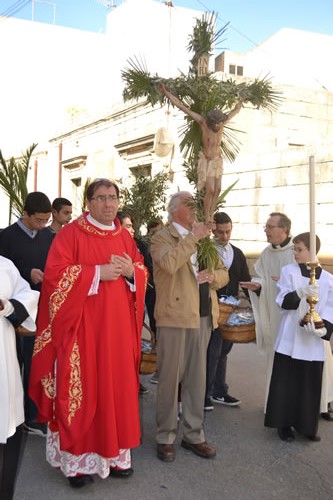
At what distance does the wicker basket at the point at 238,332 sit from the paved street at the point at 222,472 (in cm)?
76

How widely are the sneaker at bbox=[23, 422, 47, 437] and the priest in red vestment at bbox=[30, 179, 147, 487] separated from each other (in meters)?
0.77

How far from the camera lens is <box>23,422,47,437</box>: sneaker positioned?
4391 millimetres

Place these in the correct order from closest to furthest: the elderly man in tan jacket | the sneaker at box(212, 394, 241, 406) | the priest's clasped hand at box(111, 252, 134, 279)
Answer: the priest's clasped hand at box(111, 252, 134, 279), the elderly man in tan jacket, the sneaker at box(212, 394, 241, 406)

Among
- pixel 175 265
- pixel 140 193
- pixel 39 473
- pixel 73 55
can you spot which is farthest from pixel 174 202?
pixel 73 55

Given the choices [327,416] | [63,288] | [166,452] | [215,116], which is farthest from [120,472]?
[215,116]

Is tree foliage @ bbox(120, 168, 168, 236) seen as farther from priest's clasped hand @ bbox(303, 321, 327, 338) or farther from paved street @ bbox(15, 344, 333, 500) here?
priest's clasped hand @ bbox(303, 321, 327, 338)

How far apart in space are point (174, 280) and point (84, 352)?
883mm

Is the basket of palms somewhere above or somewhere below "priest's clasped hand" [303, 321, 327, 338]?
below

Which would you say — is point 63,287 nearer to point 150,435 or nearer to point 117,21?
point 150,435

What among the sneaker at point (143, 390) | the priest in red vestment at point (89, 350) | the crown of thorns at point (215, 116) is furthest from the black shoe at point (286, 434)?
the crown of thorns at point (215, 116)

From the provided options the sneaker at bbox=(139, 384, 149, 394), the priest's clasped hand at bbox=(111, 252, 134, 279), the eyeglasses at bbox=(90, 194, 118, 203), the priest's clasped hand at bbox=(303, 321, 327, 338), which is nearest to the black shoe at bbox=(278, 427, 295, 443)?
the priest's clasped hand at bbox=(303, 321, 327, 338)

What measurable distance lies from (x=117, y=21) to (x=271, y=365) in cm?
1794

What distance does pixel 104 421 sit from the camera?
137 inches

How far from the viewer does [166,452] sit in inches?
156
